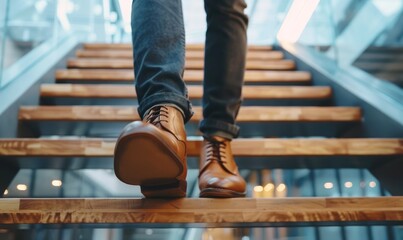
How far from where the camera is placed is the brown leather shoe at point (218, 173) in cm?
86

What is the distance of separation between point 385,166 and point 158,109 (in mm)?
747

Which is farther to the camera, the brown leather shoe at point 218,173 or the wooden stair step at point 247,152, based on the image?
the wooden stair step at point 247,152

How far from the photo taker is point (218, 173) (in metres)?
0.89

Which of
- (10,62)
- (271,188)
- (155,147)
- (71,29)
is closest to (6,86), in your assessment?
(10,62)

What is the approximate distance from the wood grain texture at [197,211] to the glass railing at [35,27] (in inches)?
37.1

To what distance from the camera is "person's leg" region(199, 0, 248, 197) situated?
0.93 metres

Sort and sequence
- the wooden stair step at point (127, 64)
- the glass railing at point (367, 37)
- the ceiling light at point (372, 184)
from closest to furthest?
the ceiling light at point (372, 184) < the glass railing at point (367, 37) < the wooden stair step at point (127, 64)

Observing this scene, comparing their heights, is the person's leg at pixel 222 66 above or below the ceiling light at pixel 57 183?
above

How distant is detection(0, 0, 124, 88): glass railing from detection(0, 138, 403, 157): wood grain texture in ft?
1.81

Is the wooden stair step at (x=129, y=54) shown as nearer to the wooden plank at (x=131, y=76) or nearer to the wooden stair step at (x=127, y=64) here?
the wooden stair step at (x=127, y=64)

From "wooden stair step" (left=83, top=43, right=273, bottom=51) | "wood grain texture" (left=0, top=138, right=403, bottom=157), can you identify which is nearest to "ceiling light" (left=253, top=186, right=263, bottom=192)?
"wood grain texture" (left=0, top=138, right=403, bottom=157)

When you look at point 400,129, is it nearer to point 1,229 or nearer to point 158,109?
point 158,109

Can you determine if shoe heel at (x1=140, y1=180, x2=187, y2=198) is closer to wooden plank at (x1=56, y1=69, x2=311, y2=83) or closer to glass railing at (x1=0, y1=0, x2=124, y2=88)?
glass railing at (x1=0, y1=0, x2=124, y2=88)

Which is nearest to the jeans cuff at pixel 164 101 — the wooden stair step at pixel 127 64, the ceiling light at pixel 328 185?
the ceiling light at pixel 328 185
